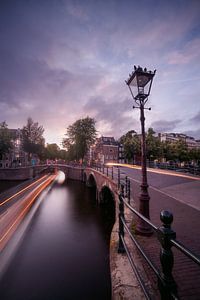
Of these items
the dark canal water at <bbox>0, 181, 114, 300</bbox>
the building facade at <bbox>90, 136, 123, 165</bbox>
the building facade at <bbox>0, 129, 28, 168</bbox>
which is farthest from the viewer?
the building facade at <bbox>90, 136, 123, 165</bbox>

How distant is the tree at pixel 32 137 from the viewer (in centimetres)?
5453

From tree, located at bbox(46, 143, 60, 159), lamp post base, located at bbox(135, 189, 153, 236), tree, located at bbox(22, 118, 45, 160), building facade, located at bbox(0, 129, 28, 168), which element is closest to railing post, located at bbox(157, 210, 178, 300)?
lamp post base, located at bbox(135, 189, 153, 236)

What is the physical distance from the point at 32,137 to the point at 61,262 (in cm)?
5290

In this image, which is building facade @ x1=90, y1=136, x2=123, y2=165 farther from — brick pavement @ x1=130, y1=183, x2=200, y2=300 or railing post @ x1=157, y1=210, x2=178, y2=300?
railing post @ x1=157, y1=210, x2=178, y2=300

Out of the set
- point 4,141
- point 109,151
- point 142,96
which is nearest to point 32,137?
point 4,141

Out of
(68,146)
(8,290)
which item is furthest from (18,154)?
(8,290)

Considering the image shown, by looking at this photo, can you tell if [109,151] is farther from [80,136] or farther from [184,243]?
[184,243]

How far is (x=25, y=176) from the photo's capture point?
45219mm

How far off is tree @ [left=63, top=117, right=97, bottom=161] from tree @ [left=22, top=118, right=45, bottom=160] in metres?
16.6

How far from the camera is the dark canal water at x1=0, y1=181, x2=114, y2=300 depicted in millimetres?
7367

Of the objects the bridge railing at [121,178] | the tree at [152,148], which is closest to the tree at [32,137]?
the tree at [152,148]

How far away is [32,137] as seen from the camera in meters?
56.4

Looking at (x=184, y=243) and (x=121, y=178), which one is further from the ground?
(x=121, y=178)

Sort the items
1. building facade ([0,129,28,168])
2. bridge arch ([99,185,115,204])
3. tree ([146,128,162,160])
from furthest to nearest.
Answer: building facade ([0,129,28,168]) → tree ([146,128,162,160]) → bridge arch ([99,185,115,204])
